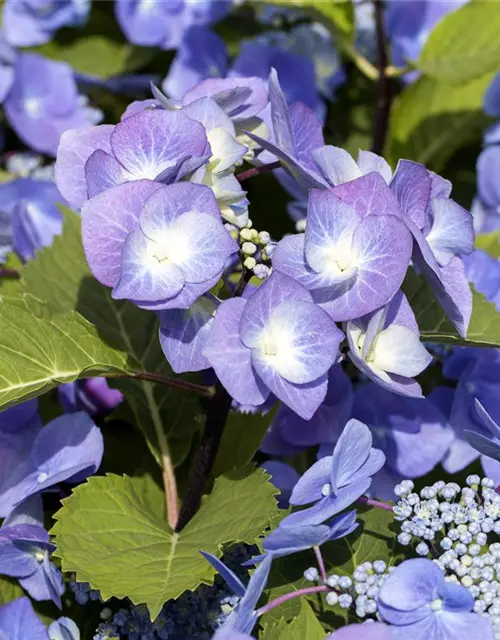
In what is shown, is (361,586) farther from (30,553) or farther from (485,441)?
(30,553)

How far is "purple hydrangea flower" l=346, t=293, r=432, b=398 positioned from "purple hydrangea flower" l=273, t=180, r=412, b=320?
21 millimetres

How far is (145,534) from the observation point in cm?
84

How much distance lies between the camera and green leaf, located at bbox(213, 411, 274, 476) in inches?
37.6

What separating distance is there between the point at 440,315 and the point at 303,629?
360 mm

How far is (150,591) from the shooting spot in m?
0.74

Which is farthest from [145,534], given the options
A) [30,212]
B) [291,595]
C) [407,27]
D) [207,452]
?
[407,27]

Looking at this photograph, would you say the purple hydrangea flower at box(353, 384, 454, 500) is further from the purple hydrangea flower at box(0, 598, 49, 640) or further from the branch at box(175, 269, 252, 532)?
the purple hydrangea flower at box(0, 598, 49, 640)

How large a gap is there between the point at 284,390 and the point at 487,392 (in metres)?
0.34

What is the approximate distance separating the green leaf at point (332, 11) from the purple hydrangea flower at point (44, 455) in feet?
2.44

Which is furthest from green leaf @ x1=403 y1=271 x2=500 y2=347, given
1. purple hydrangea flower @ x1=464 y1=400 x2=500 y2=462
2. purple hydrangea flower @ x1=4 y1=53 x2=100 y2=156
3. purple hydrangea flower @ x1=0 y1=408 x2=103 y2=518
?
purple hydrangea flower @ x1=4 y1=53 x2=100 y2=156

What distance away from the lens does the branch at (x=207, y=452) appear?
2.73 feet

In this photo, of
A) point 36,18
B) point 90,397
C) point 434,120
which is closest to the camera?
point 90,397

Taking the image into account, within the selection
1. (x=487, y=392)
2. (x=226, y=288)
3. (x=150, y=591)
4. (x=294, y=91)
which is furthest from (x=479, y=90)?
(x=150, y=591)

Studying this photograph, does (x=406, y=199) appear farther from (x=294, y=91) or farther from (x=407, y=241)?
(x=294, y=91)
